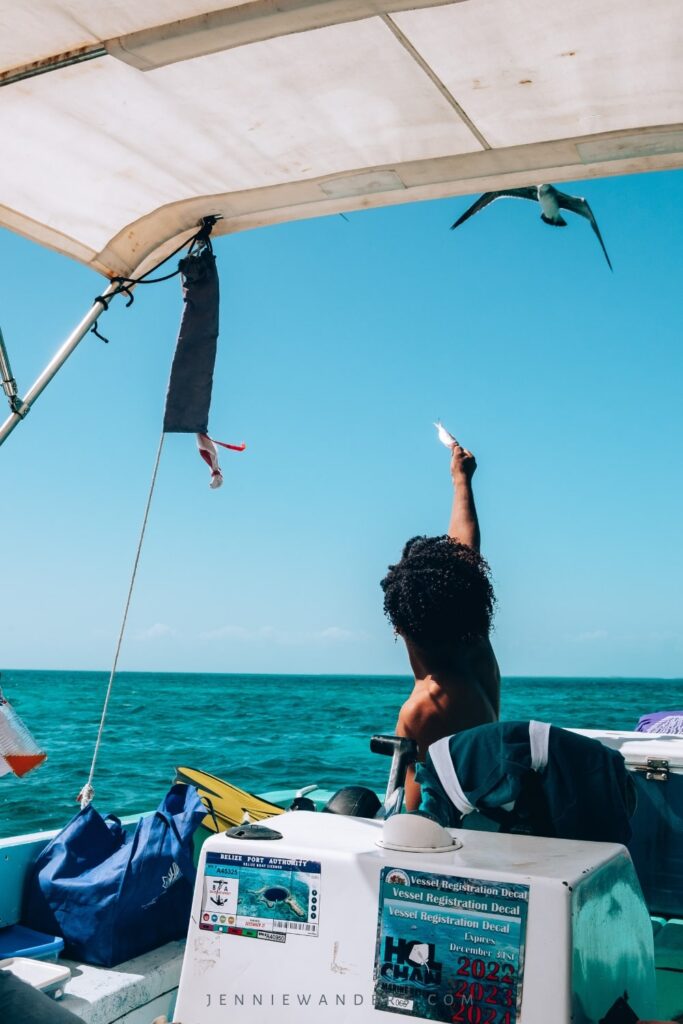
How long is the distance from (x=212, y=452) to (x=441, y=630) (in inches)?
41.5

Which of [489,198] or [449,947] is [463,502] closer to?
[449,947]

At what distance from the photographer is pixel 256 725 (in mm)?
38531

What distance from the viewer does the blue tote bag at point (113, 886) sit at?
112 inches

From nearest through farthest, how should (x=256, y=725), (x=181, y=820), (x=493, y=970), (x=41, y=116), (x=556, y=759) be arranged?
(x=493, y=970) → (x=556, y=759) → (x=41, y=116) → (x=181, y=820) → (x=256, y=725)

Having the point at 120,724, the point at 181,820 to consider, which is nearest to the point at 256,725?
the point at 120,724

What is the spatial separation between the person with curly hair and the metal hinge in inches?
20.0

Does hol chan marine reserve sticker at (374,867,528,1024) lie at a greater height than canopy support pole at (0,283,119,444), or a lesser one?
lesser

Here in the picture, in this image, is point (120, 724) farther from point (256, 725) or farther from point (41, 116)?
point (41, 116)

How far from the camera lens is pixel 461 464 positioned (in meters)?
3.64

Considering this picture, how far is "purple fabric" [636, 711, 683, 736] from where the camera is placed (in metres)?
3.64

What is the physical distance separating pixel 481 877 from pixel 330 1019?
0.36 meters

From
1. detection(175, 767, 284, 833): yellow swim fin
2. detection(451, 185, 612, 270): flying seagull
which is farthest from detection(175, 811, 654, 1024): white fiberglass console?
detection(451, 185, 612, 270): flying seagull

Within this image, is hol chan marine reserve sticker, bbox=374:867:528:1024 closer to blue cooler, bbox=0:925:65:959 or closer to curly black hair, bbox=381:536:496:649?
curly black hair, bbox=381:536:496:649

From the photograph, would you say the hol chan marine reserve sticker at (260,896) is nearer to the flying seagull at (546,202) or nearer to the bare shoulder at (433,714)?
the bare shoulder at (433,714)
